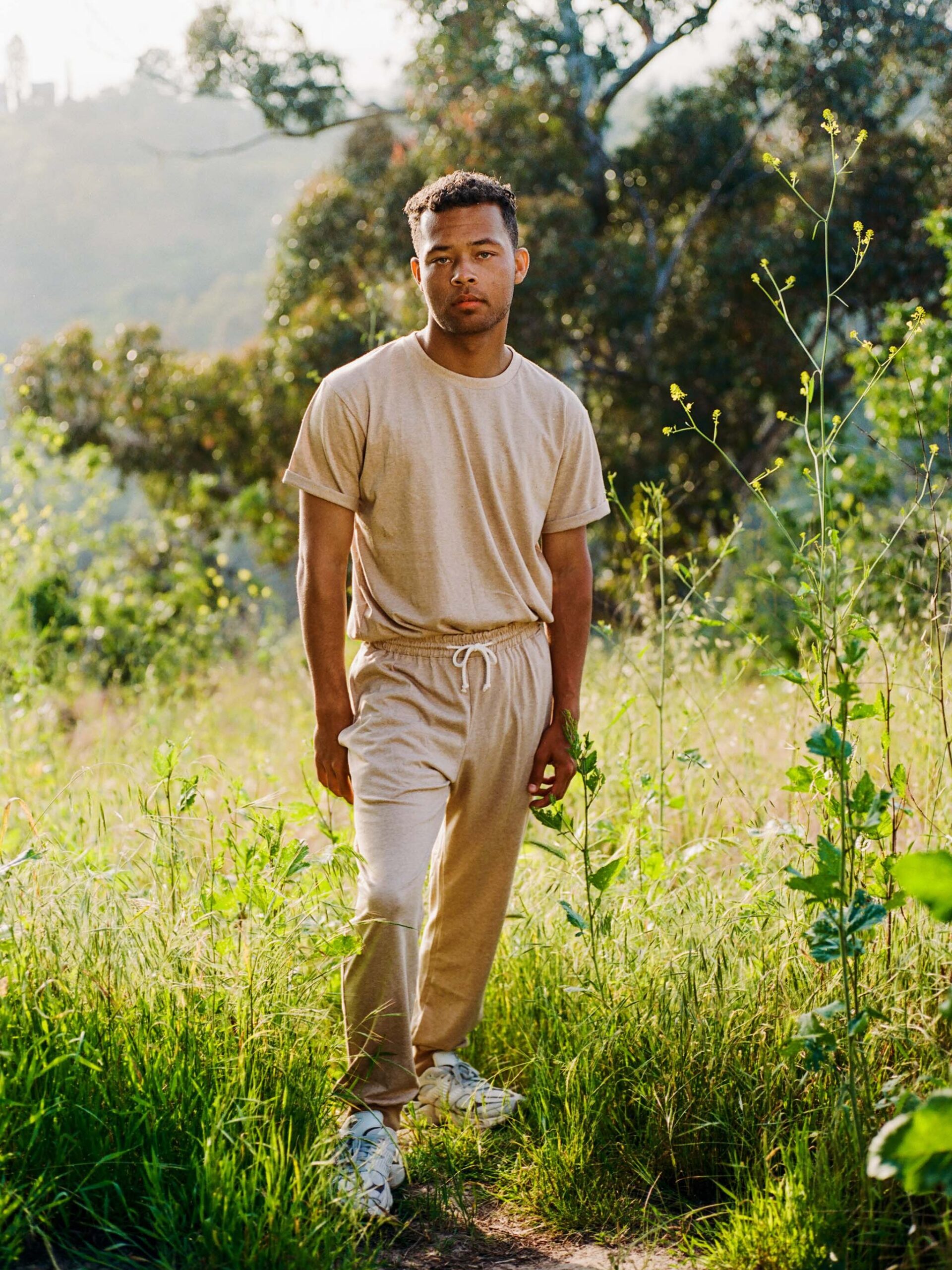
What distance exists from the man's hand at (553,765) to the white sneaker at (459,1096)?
667 mm

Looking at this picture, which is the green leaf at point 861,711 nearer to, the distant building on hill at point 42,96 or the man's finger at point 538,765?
the man's finger at point 538,765

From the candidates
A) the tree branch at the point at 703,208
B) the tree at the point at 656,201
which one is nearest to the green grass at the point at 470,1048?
the tree at the point at 656,201

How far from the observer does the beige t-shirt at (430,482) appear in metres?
2.68

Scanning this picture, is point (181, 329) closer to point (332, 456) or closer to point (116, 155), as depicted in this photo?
point (116, 155)

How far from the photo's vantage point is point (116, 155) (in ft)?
153

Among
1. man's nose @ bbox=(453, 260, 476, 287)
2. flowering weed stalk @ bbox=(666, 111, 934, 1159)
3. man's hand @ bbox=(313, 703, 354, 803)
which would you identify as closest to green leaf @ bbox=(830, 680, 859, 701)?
flowering weed stalk @ bbox=(666, 111, 934, 1159)

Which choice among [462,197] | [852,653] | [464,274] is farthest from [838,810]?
[462,197]

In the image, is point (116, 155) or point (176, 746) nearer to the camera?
point (176, 746)

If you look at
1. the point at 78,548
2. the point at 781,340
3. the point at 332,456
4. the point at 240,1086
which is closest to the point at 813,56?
the point at 781,340

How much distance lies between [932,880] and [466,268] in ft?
5.69

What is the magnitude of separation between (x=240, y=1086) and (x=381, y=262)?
10.8m

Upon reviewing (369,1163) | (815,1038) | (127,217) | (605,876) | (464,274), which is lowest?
(369,1163)

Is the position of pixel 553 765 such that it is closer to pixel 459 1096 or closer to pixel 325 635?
pixel 325 635

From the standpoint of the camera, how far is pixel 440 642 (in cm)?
275
